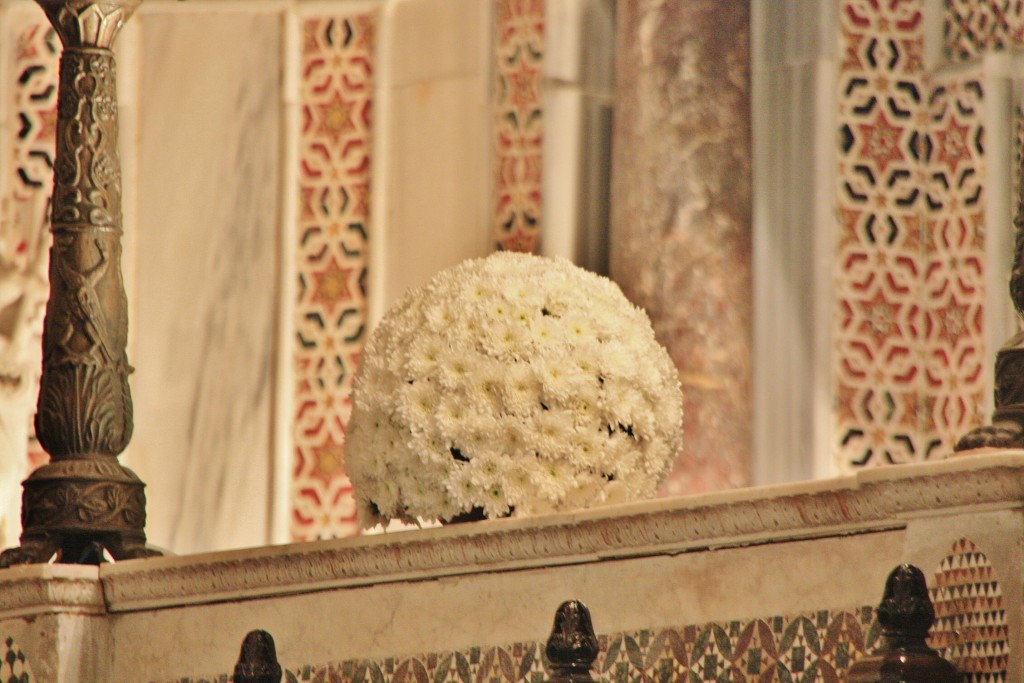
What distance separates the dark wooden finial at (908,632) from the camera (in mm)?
2748

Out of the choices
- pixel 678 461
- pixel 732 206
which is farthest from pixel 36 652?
pixel 732 206

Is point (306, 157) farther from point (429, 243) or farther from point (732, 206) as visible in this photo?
point (732, 206)

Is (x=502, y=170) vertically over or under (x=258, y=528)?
over

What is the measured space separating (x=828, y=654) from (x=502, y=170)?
8.68 feet

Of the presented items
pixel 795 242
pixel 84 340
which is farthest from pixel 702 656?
pixel 795 242

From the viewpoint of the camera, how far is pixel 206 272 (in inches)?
228

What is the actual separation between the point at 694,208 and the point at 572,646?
7.23 feet

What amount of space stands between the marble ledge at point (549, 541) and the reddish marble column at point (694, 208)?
1.39 m

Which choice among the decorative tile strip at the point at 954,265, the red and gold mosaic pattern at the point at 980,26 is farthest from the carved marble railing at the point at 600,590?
the red and gold mosaic pattern at the point at 980,26

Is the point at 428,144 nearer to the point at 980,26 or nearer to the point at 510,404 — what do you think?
the point at 980,26

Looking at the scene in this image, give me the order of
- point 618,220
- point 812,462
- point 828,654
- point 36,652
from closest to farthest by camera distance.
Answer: point 828,654
point 36,652
point 812,462
point 618,220

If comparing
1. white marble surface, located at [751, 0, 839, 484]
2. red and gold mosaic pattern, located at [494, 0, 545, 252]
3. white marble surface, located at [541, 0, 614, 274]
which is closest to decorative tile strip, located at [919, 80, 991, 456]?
white marble surface, located at [751, 0, 839, 484]

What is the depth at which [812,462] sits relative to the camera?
16.0 feet

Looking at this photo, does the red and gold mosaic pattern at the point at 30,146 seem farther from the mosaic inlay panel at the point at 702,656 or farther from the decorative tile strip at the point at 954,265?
the mosaic inlay panel at the point at 702,656
